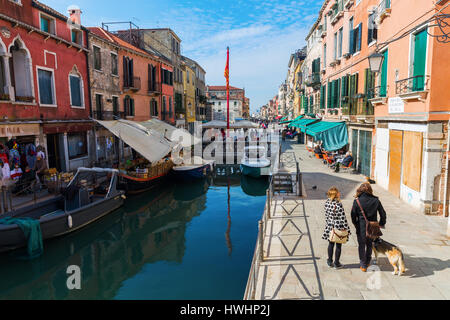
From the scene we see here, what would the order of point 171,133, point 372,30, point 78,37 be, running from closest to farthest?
point 372,30 → point 78,37 → point 171,133

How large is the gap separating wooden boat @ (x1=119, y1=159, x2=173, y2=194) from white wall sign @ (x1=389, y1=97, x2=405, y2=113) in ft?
39.3

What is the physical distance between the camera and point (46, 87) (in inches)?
599

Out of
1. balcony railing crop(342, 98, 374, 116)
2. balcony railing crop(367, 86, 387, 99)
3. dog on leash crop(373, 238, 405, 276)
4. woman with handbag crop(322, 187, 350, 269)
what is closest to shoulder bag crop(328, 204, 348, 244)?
woman with handbag crop(322, 187, 350, 269)

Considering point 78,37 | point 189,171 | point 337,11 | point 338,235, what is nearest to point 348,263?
point 338,235

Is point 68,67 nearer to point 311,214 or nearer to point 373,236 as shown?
point 311,214

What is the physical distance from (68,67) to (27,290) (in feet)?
43.7

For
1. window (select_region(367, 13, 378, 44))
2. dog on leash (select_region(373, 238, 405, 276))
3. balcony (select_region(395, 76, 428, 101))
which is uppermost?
window (select_region(367, 13, 378, 44))

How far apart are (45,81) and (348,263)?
52.4 ft

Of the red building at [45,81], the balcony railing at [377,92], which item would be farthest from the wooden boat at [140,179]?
the balcony railing at [377,92]

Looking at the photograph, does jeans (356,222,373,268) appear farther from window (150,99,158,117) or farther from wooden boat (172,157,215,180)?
window (150,99,158,117)

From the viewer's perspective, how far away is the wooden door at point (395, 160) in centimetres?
1118

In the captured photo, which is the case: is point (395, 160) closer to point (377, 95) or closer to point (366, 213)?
point (377, 95)

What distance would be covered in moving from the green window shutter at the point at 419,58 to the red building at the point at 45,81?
15420 mm

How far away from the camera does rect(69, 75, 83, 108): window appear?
17266 millimetres
